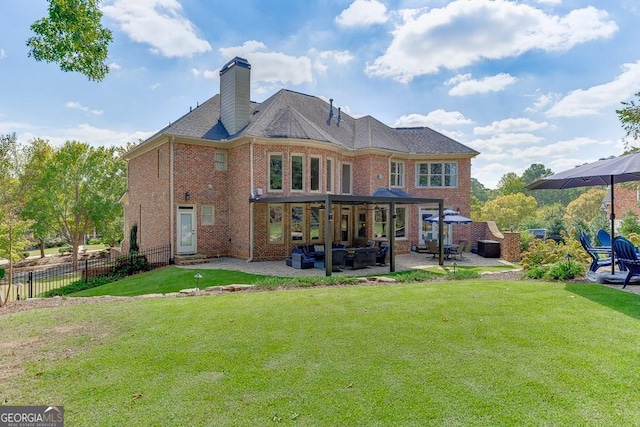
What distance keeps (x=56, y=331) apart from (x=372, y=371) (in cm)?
491

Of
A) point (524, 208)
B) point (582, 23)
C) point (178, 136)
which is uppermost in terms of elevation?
point (582, 23)

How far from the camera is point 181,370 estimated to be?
4.00 meters

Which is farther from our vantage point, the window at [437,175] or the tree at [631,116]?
the window at [437,175]

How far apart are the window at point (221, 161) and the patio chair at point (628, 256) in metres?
15.2

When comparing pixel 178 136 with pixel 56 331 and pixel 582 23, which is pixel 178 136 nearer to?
pixel 56 331

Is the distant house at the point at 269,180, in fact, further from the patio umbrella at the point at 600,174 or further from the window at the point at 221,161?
the patio umbrella at the point at 600,174

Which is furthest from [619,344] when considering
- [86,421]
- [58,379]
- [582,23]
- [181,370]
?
[582,23]

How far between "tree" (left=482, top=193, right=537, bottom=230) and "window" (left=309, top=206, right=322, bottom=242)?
104 ft

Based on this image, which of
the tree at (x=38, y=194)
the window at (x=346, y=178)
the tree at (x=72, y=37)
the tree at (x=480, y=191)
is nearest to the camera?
the tree at (x=72, y=37)

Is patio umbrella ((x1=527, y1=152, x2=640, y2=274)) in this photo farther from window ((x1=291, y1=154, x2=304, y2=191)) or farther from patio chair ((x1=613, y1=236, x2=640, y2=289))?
window ((x1=291, y1=154, x2=304, y2=191))

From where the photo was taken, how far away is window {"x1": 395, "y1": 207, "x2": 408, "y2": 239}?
20.2m

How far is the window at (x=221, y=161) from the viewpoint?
17.4m

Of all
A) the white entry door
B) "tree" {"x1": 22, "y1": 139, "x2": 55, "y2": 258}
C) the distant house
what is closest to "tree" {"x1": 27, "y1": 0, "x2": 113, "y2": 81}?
the distant house

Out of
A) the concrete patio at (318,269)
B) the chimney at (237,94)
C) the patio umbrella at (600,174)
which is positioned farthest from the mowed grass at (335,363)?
the chimney at (237,94)
